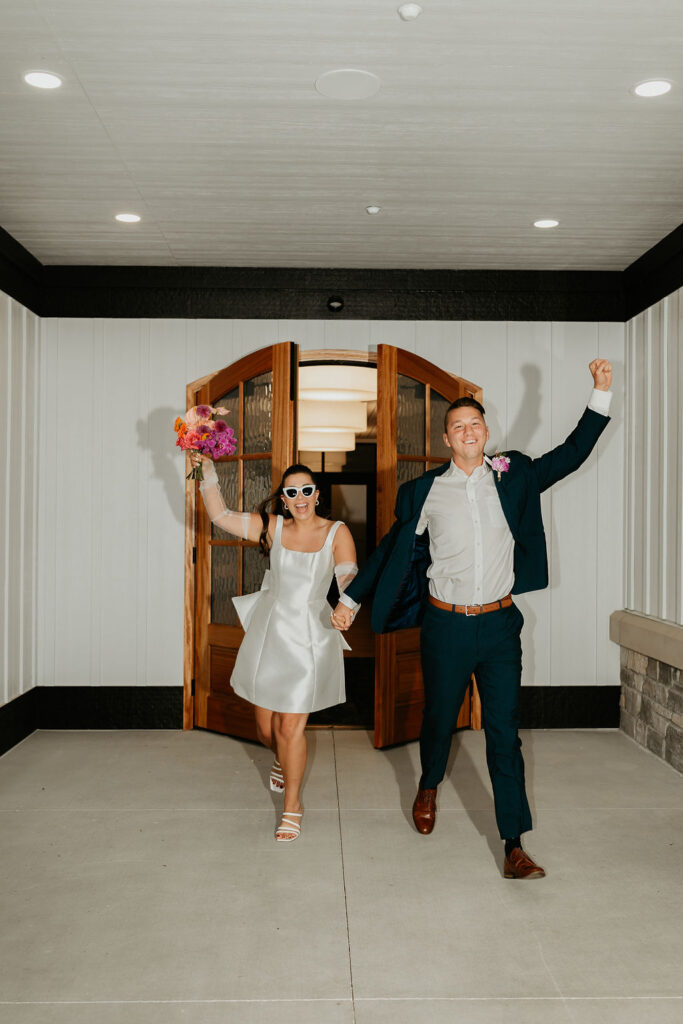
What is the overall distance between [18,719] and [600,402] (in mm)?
3865

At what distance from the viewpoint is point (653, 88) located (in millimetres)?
3131

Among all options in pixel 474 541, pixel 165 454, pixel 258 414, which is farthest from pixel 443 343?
pixel 474 541

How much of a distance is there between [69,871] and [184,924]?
0.69 metres

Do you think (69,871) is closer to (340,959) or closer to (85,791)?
(85,791)

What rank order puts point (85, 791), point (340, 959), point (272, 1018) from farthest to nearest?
point (85, 791)
point (340, 959)
point (272, 1018)

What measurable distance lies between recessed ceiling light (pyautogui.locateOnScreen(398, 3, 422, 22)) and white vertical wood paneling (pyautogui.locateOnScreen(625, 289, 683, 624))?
2675mm

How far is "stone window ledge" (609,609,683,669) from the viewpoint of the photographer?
182 inches

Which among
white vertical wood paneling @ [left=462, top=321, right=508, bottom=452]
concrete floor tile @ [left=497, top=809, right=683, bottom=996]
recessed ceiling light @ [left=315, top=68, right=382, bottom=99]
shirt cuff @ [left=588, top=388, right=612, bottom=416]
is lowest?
concrete floor tile @ [left=497, top=809, right=683, bottom=996]

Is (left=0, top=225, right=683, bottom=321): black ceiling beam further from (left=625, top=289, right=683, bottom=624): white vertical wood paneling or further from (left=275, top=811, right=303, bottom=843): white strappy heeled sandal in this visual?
(left=275, top=811, right=303, bottom=843): white strappy heeled sandal

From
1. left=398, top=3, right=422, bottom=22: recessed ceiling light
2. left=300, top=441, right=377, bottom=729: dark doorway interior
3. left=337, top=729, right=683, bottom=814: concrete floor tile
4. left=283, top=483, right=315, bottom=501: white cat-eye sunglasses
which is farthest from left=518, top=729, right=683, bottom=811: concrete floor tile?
left=300, top=441, right=377, bottom=729: dark doorway interior

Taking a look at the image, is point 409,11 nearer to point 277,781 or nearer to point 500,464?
point 500,464

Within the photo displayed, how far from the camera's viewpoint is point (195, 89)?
317 cm

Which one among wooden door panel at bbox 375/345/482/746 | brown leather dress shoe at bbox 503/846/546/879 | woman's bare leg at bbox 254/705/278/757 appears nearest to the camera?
brown leather dress shoe at bbox 503/846/546/879

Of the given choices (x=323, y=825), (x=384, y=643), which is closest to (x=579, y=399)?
(x=384, y=643)
